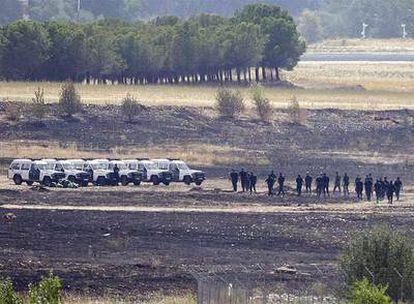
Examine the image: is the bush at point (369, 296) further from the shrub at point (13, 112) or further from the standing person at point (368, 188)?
the shrub at point (13, 112)

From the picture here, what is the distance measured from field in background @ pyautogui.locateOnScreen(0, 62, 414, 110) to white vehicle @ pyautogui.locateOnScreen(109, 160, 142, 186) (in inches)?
737

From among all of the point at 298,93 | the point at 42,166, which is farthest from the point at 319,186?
the point at 298,93

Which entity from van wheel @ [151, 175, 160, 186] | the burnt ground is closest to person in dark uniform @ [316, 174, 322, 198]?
the burnt ground

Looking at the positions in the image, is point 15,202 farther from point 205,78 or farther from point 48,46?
point 205,78

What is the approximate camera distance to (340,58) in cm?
18612

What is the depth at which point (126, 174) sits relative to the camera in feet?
226

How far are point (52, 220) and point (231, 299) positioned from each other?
22.8m

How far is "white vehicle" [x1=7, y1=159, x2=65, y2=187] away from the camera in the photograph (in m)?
67.0

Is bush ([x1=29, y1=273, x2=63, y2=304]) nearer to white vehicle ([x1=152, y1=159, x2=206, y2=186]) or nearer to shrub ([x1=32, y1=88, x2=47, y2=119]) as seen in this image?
white vehicle ([x1=152, y1=159, x2=206, y2=186])

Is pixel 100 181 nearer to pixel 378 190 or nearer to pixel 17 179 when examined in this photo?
pixel 17 179

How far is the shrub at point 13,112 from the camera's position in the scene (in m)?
82.2

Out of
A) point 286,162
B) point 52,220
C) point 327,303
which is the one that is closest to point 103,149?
point 286,162

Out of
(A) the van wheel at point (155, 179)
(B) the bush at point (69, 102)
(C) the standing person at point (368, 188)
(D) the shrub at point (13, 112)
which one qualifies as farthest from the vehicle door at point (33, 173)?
(B) the bush at point (69, 102)

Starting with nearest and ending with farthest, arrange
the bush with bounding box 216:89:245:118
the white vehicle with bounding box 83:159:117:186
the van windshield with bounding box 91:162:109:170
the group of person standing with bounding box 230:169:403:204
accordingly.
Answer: the group of person standing with bounding box 230:169:403:204, the white vehicle with bounding box 83:159:117:186, the van windshield with bounding box 91:162:109:170, the bush with bounding box 216:89:245:118
